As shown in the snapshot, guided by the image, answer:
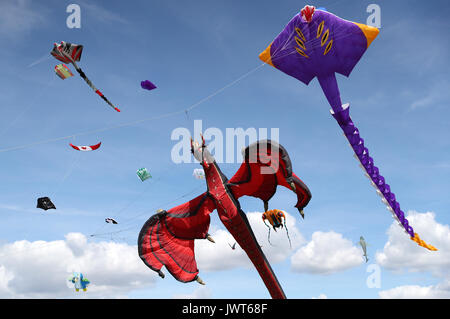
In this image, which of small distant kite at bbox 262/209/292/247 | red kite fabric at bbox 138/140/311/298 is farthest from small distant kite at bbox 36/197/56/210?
small distant kite at bbox 262/209/292/247

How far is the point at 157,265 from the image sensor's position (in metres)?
16.0

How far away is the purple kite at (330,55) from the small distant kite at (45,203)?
37.5ft

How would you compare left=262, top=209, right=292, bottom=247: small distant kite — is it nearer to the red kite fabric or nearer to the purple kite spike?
the red kite fabric

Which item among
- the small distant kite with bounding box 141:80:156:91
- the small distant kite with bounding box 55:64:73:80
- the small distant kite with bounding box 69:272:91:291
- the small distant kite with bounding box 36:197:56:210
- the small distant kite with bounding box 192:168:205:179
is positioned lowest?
the small distant kite with bounding box 69:272:91:291

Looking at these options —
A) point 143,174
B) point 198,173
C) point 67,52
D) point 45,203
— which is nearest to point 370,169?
point 198,173

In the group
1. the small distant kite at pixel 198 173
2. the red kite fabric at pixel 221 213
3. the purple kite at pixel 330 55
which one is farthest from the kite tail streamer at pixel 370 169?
the small distant kite at pixel 198 173

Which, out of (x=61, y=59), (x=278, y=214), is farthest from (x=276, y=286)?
(x=61, y=59)

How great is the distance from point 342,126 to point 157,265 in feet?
32.6

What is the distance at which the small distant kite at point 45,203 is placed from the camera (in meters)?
16.8

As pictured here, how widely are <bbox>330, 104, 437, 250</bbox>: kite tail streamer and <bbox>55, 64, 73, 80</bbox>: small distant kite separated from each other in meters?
10.8

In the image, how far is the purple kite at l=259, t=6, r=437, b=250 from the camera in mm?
14930
